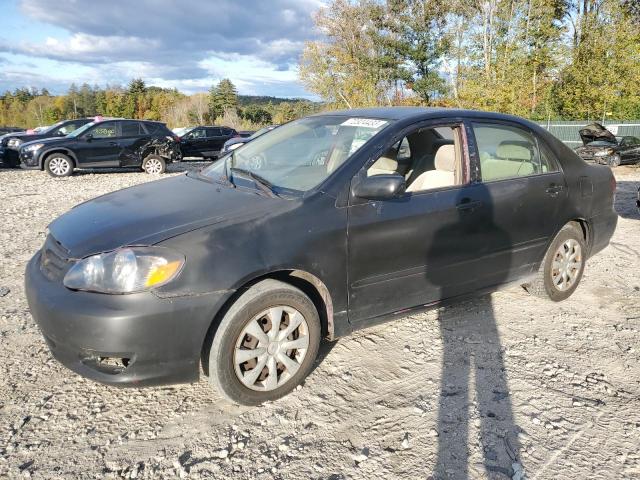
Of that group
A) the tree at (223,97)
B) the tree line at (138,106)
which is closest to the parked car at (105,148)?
the tree line at (138,106)

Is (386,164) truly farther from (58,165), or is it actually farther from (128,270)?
(58,165)

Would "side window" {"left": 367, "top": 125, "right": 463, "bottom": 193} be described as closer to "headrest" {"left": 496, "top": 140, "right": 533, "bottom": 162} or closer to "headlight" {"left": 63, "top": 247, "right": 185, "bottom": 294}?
"headrest" {"left": 496, "top": 140, "right": 533, "bottom": 162}

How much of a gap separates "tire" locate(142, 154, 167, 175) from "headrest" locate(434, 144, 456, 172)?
1201 centimetres

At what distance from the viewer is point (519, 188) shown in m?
3.81

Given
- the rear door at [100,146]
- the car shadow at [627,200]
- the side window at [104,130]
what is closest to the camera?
the car shadow at [627,200]

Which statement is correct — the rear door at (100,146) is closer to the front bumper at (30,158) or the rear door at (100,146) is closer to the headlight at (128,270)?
the front bumper at (30,158)

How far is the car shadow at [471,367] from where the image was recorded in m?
2.42

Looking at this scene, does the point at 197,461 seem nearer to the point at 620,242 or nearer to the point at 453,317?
the point at 453,317

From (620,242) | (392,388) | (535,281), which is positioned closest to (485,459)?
(392,388)

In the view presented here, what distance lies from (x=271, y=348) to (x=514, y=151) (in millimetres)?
2625

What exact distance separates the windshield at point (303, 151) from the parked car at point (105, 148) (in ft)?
35.7

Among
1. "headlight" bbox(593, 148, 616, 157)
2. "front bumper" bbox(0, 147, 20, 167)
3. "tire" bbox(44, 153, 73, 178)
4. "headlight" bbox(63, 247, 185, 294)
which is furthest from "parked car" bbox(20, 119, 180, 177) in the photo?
"headlight" bbox(593, 148, 616, 157)

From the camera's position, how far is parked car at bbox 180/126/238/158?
19272 millimetres

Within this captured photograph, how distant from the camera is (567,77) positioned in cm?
2875
